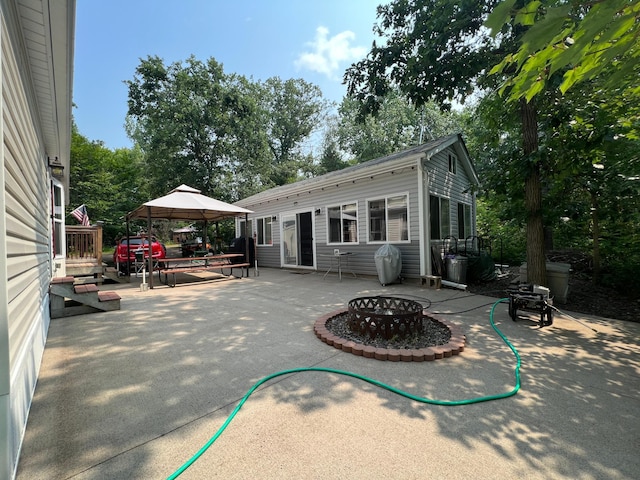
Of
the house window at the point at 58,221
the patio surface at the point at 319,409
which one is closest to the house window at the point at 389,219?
the patio surface at the point at 319,409

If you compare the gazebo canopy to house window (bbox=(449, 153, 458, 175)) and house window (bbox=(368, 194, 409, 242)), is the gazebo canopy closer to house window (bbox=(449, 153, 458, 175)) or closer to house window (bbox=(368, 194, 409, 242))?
house window (bbox=(368, 194, 409, 242))

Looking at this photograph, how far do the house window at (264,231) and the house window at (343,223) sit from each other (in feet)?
11.3

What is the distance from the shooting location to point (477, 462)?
1.54m

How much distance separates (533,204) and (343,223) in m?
4.89

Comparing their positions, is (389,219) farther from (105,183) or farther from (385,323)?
(105,183)

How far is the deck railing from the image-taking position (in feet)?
27.9

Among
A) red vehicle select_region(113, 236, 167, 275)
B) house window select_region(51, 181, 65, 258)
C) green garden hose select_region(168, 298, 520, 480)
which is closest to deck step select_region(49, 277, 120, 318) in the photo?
house window select_region(51, 181, 65, 258)

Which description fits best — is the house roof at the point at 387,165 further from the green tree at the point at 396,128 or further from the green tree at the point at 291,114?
the green tree at the point at 291,114

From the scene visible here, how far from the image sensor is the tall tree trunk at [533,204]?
5426 mm

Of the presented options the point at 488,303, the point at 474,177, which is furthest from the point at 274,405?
the point at 474,177

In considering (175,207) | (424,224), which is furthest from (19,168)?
(424,224)

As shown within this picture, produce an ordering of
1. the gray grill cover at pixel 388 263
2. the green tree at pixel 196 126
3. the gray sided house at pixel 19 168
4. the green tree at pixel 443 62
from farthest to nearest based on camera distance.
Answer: the green tree at pixel 196 126
the gray grill cover at pixel 388 263
the green tree at pixel 443 62
the gray sided house at pixel 19 168

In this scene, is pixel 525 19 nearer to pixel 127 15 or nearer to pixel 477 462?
pixel 477 462

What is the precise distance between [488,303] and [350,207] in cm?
469
